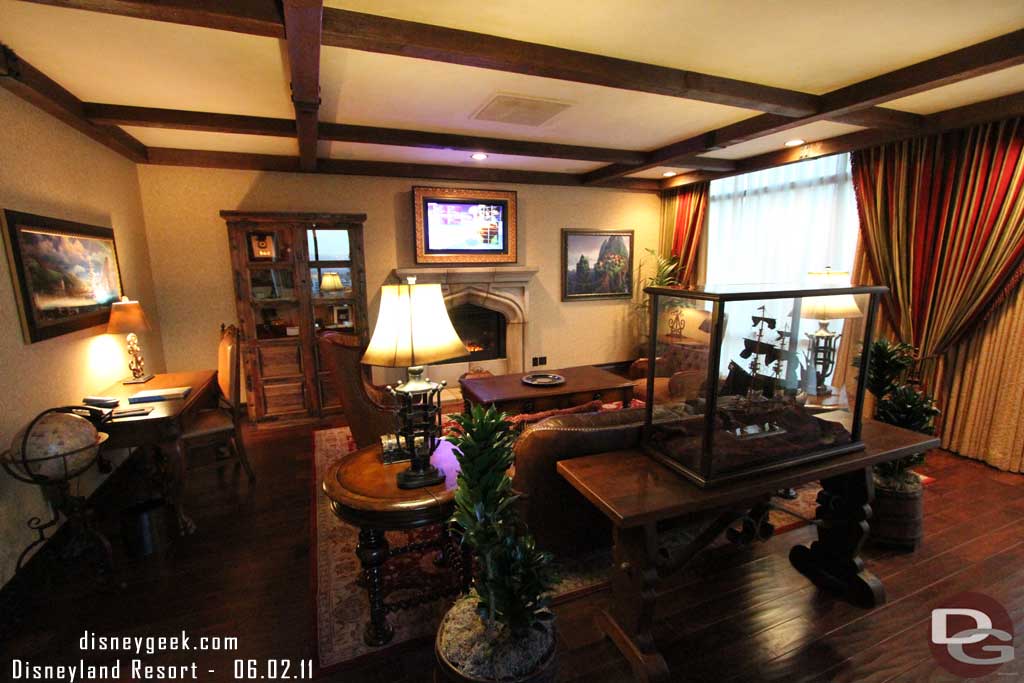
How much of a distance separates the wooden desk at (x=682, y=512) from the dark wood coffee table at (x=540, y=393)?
65.0 inches

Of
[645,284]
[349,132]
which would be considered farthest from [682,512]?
[645,284]

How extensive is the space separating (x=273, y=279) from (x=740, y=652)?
451cm

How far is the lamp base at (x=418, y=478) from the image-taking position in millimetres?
1763

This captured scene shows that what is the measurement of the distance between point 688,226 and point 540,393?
3485 millimetres

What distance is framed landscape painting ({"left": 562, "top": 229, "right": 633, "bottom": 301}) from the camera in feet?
19.1

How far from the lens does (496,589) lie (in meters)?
1.32

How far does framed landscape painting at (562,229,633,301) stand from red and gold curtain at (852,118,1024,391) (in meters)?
2.64

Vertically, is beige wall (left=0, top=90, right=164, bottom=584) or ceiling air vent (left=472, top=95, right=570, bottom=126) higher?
ceiling air vent (left=472, top=95, right=570, bottom=126)

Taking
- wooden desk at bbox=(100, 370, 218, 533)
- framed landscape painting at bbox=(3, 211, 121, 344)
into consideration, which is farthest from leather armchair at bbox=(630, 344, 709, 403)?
framed landscape painting at bbox=(3, 211, 121, 344)

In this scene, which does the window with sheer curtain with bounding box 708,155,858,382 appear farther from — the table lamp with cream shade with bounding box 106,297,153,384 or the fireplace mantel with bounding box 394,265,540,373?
the table lamp with cream shade with bounding box 106,297,153,384

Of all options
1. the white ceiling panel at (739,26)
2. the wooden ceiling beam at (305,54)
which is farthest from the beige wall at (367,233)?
the white ceiling panel at (739,26)

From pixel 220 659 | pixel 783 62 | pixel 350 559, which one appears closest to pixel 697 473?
pixel 350 559

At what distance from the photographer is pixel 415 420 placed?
1.93 meters

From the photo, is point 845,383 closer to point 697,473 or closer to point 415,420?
point 697,473
